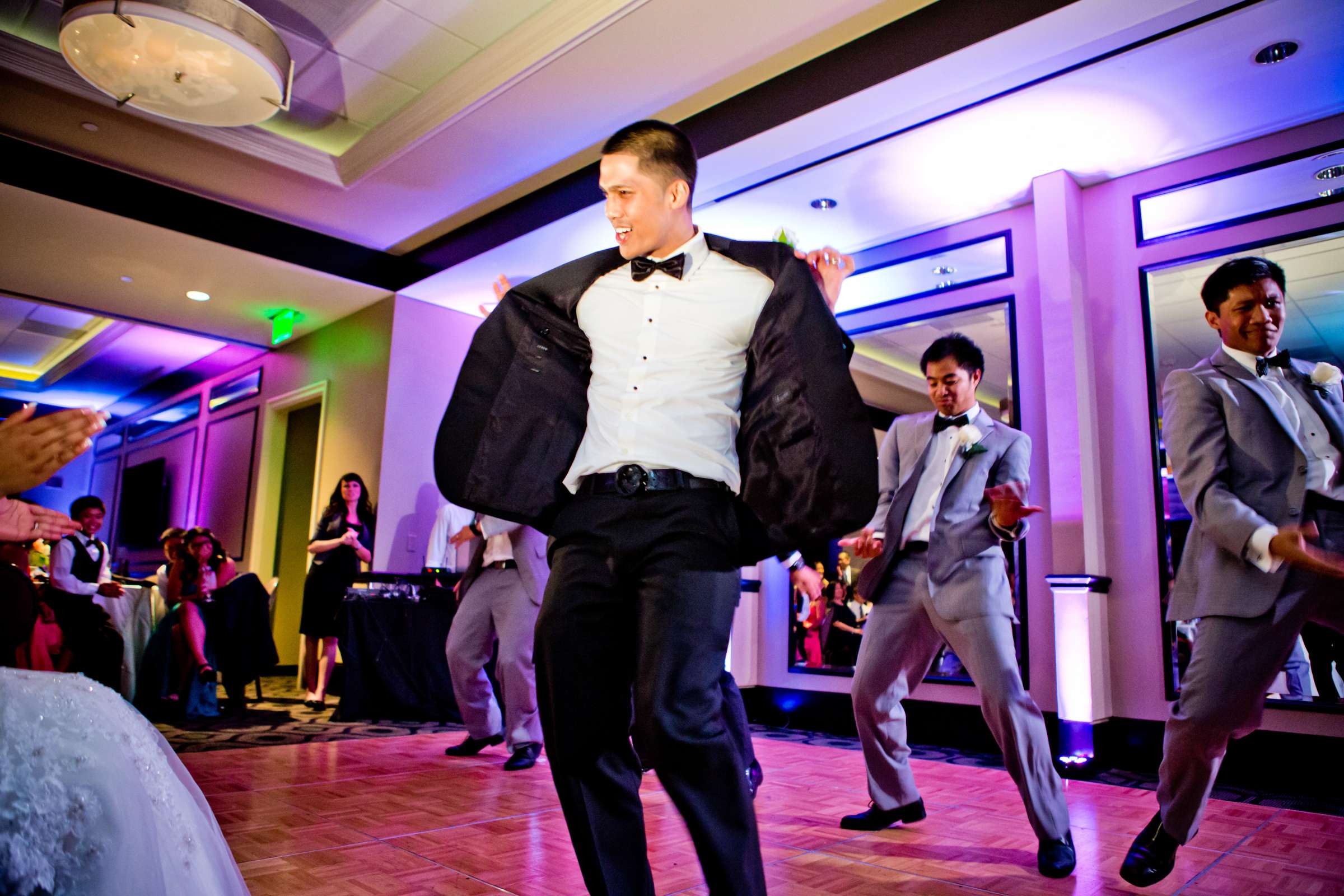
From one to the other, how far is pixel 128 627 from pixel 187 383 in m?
6.46

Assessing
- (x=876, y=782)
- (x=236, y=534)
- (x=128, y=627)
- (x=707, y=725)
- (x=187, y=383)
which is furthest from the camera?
(x=187, y=383)

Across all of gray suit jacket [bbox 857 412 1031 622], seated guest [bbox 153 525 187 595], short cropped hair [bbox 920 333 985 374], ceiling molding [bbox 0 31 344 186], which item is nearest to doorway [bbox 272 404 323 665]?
seated guest [bbox 153 525 187 595]

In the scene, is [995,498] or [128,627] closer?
[995,498]

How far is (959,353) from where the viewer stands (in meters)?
A: 3.03

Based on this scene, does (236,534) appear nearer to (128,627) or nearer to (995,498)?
(128,627)

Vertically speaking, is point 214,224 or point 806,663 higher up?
point 214,224

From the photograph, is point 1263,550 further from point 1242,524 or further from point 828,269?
point 828,269

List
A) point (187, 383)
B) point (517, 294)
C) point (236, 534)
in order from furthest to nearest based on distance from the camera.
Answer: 1. point (187, 383)
2. point (236, 534)
3. point (517, 294)

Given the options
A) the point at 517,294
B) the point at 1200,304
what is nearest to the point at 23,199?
the point at 517,294

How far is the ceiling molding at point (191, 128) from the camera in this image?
15.9 feet

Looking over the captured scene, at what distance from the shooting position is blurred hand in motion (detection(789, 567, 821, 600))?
1.73 metres

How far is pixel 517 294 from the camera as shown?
5.91ft

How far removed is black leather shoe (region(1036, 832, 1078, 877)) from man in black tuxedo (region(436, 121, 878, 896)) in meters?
1.36

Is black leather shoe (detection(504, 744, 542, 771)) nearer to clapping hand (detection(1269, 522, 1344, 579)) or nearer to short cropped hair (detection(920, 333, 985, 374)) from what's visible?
short cropped hair (detection(920, 333, 985, 374))
